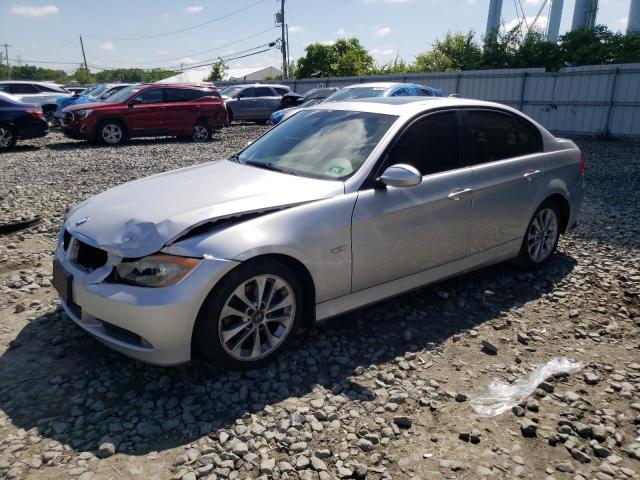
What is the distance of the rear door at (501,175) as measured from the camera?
13.9 feet

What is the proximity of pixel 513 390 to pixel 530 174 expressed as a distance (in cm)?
222

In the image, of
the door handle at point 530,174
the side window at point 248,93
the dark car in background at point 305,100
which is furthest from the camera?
the side window at point 248,93

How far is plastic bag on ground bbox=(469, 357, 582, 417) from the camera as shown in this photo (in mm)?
2998

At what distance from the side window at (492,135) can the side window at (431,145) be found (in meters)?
0.25

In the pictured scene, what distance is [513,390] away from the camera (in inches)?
125

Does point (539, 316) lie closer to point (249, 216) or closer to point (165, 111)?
point (249, 216)

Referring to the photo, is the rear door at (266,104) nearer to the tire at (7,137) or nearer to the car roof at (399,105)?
the tire at (7,137)

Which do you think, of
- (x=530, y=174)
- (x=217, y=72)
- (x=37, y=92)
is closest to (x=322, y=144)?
(x=530, y=174)

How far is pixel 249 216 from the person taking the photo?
316cm

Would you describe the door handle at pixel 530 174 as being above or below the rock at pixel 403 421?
above

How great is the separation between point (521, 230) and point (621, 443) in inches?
90.2

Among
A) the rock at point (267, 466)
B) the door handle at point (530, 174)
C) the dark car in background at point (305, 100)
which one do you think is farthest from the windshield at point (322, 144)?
the dark car in background at point (305, 100)

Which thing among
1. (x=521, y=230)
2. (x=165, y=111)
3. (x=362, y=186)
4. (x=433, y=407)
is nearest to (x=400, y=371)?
(x=433, y=407)

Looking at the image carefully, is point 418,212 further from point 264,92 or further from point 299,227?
point 264,92
